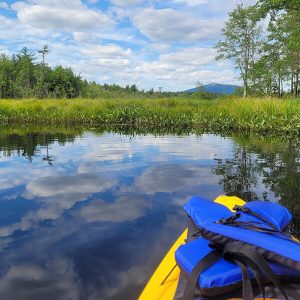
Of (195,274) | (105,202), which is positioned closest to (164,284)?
(195,274)

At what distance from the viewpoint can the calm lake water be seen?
3.27 metres

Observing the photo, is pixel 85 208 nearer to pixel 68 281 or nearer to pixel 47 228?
pixel 47 228

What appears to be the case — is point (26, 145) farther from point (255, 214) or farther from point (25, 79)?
point (25, 79)

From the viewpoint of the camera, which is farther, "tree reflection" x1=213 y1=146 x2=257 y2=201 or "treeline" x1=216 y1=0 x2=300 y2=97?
"treeline" x1=216 y1=0 x2=300 y2=97

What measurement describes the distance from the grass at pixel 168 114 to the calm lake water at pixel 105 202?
17.5ft

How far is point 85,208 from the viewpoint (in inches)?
206

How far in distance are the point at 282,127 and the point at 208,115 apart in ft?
13.4

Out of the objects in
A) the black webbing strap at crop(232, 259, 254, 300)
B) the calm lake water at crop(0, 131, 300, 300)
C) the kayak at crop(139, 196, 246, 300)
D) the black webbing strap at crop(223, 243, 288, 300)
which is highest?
the black webbing strap at crop(223, 243, 288, 300)

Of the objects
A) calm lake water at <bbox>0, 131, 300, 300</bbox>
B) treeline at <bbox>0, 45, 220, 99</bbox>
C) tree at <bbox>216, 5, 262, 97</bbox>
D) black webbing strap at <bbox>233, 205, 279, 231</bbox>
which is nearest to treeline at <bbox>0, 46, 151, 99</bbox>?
treeline at <bbox>0, 45, 220, 99</bbox>

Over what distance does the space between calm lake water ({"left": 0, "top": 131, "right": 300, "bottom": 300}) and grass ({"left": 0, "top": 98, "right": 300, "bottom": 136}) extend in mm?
5342

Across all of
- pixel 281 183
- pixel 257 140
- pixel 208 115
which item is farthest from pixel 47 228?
pixel 208 115

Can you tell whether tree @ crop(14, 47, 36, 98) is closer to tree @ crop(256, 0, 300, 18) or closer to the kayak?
tree @ crop(256, 0, 300, 18)

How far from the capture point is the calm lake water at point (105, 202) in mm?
3266

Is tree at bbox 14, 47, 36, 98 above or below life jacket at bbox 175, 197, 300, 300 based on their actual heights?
above
